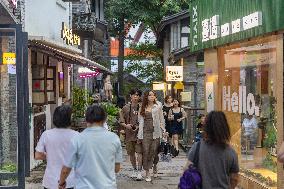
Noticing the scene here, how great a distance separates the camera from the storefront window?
10.4m

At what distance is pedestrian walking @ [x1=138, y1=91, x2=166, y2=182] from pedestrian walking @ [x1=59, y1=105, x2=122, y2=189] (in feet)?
20.4

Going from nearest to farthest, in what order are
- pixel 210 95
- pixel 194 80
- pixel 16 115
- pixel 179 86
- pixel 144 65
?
pixel 16 115 → pixel 210 95 → pixel 194 80 → pixel 179 86 → pixel 144 65

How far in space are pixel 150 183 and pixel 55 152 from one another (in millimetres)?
6028

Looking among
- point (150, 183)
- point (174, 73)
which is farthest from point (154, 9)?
point (150, 183)

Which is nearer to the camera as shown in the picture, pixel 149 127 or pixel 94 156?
pixel 94 156

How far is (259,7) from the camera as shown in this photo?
384 inches

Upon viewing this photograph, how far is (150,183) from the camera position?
1287 cm

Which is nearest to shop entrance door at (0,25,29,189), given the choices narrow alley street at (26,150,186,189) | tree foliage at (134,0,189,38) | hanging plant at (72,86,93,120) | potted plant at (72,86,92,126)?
narrow alley street at (26,150,186,189)

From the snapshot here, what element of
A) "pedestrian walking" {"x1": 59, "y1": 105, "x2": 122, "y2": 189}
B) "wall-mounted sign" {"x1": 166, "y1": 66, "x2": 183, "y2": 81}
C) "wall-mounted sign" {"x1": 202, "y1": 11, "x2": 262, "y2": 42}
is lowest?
"pedestrian walking" {"x1": 59, "y1": 105, "x2": 122, "y2": 189}

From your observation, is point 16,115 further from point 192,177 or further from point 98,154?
point 192,177

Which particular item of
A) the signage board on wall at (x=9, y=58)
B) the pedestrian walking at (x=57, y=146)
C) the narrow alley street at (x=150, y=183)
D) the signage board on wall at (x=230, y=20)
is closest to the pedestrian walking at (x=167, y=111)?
the narrow alley street at (x=150, y=183)

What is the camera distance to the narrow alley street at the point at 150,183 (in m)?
12.5

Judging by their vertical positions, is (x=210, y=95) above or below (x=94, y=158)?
above

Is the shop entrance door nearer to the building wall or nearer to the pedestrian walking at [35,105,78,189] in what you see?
the pedestrian walking at [35,105,78,189]
